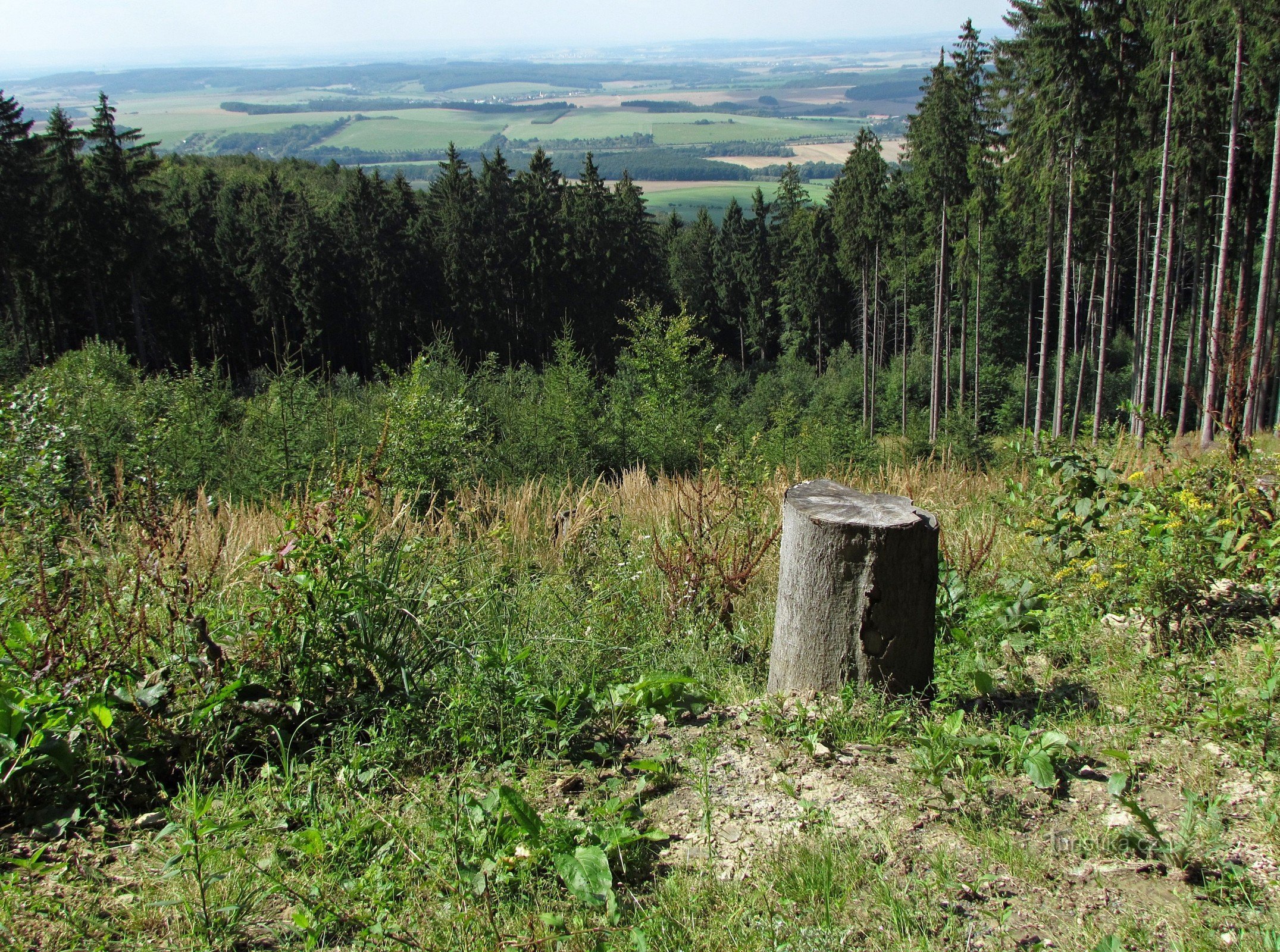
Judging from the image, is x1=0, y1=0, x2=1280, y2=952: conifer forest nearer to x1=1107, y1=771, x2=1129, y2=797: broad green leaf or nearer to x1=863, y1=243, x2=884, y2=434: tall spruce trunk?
x1=1107, y1=771, x2=1129, y2=797: broad green leaf

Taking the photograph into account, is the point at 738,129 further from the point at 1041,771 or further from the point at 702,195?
the point at 1041,771

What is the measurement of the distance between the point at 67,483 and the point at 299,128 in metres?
161

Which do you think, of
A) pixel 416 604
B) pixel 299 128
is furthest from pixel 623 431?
pixel 299 128

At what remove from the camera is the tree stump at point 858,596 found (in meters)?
3.14

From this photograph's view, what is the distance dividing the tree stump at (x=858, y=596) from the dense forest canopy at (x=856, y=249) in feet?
51.7

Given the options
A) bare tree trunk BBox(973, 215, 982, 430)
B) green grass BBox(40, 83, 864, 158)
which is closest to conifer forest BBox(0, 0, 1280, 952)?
bare tree trunk BBox(973, 215, 982, 430)

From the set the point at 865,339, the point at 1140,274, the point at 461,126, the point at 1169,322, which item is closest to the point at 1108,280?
the point at 1169,322

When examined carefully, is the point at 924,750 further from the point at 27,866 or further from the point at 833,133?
the point at 833,133

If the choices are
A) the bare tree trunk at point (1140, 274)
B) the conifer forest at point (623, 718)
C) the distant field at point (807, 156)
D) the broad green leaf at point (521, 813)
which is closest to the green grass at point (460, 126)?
the distant field at point (807, 156)

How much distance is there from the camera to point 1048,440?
481 cm

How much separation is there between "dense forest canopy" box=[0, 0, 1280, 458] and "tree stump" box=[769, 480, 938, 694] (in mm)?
15753

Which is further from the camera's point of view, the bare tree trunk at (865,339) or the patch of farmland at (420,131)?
the patch of farmland at (420,131)

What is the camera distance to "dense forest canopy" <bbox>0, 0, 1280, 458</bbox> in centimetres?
2248

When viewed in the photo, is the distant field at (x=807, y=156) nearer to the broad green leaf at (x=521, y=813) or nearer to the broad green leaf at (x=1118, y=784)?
the broad green leaf at (x=1118, y=784)
